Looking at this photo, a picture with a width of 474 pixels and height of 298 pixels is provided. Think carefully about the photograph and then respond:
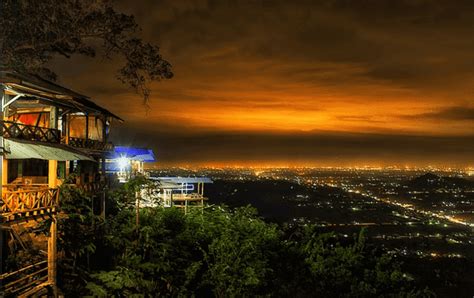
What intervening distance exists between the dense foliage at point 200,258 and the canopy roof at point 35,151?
3.88 feet

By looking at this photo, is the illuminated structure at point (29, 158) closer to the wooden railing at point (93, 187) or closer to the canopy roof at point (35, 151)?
the canopy roof at point (35, 151)

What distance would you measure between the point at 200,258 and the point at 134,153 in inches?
434

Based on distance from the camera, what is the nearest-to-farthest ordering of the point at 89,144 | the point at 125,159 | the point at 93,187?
the point at 93,187 < the point at 89,144 < the point at 125,159

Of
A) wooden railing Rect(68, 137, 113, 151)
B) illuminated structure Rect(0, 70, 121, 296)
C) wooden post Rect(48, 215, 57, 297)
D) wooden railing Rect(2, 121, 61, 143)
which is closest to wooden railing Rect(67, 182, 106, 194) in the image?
wooden railing Rect(68, 137, 113, 151)

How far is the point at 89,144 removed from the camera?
18.7 meters

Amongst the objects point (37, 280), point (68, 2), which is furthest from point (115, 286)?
point (68, 2)

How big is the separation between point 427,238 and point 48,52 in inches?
3358

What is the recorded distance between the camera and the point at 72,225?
12422mm

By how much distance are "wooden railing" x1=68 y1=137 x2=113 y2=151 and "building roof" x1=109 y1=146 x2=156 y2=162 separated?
134 cm

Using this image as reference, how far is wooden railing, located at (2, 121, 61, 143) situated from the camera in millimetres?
10407

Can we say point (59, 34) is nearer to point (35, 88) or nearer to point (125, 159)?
point (35, 88)

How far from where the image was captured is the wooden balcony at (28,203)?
967cm

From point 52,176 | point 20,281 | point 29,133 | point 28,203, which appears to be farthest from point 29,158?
point 20,281

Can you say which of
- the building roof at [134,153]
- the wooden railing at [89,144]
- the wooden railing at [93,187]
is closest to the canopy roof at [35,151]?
the wooden railing at [93,187]
